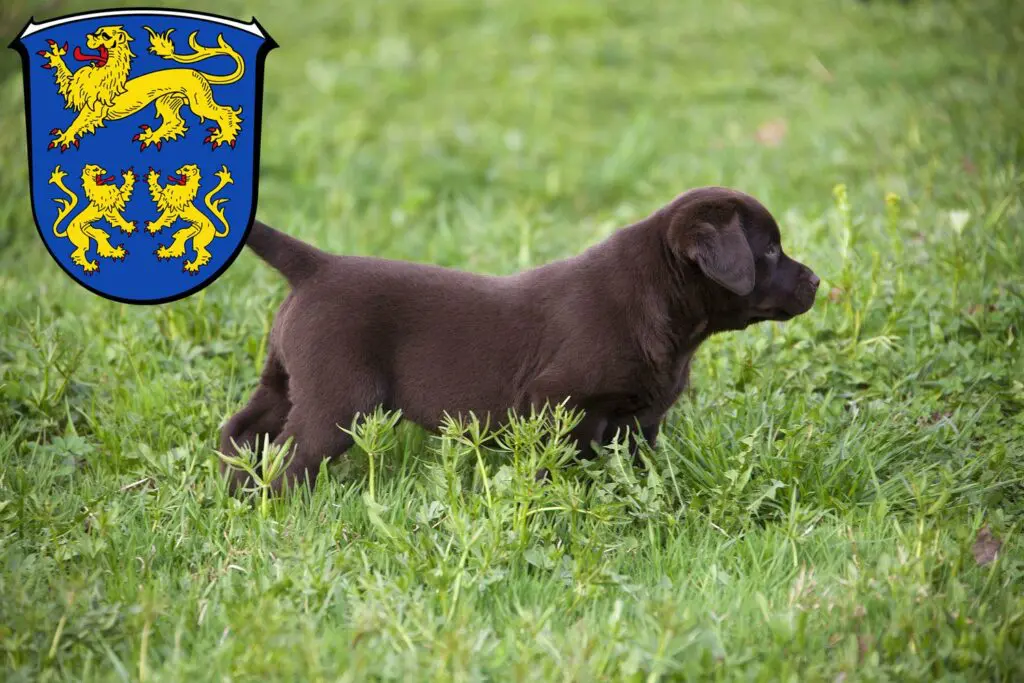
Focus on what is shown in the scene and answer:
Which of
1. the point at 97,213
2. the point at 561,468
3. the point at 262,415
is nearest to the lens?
the point at 561,468

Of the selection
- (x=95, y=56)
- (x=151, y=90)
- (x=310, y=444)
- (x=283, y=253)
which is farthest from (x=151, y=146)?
(x=310, y=444)

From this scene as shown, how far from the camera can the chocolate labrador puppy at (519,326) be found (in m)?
3.58

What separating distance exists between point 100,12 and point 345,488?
1.69m

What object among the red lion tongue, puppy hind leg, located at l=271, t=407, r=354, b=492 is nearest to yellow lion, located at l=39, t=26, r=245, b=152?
the red lion tongue

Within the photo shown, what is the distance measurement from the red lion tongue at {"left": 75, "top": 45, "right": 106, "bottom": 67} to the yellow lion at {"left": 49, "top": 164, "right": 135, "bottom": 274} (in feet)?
1.09

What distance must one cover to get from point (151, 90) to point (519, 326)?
1392mm

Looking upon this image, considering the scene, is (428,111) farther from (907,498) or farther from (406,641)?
(406,641)

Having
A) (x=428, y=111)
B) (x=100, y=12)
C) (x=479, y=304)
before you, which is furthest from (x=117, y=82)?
(x=428, y=111)

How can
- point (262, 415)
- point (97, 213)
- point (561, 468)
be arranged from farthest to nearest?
1. point (262, 415)
2. point (97, 213)
3. point (561, 468)

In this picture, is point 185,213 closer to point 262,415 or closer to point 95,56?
point 95,56

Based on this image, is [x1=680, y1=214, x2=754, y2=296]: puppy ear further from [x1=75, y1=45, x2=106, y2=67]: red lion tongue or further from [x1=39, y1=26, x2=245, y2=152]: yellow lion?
[x1=75, y1=45, x2=106, y2=67]: red lion tongue

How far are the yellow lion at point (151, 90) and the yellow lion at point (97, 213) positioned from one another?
12 centimetres

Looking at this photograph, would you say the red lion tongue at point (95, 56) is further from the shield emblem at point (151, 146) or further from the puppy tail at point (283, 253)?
the puppy tail at point (283, 253)

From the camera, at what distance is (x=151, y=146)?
3.66 meters
